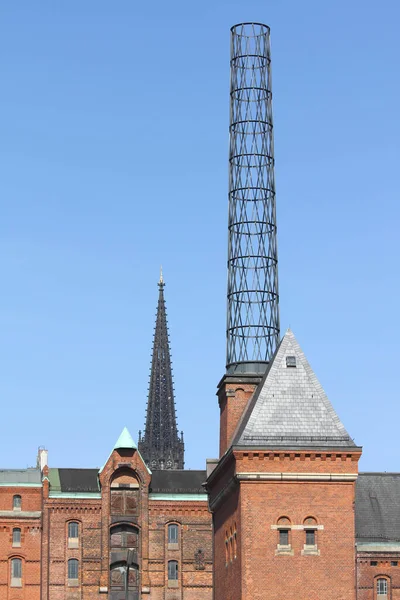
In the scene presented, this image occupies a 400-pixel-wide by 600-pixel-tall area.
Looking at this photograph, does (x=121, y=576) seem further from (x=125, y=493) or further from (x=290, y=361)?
(x=290, y=361)

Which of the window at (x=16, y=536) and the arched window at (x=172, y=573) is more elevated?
the window at (x=16, y=536)

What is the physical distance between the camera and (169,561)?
428ft

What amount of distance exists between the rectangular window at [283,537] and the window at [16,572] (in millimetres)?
57843

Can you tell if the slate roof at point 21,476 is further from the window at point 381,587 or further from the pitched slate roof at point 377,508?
the window at point 381,587

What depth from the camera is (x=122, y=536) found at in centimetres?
12988

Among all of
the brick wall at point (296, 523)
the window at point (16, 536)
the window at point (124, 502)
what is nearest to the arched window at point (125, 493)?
the window at point (124, 502)

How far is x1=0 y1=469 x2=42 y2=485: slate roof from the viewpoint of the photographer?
5084 inches

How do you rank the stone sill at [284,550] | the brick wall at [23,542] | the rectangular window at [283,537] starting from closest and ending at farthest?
the stone sill at [284,550], the rectangular window at [283,537], the brick wall at [23,542]

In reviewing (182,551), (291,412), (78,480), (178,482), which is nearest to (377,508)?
(182,551)

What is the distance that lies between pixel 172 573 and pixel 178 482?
646cm

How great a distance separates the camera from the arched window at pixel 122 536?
12988 centimetres

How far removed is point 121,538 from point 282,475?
59334 millimetres

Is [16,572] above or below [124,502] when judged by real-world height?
below

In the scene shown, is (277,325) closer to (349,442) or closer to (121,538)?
(349,442)
